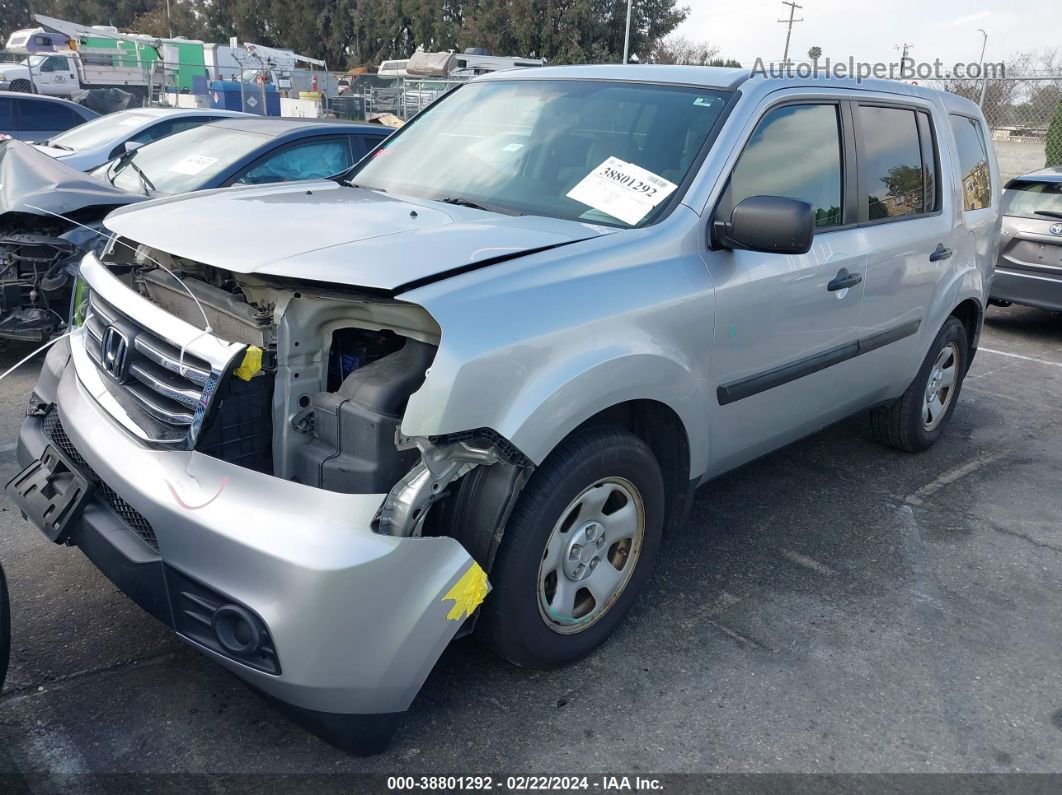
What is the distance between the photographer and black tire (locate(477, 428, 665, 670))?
2502mm

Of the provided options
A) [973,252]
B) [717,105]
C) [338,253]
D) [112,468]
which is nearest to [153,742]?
[112,468]

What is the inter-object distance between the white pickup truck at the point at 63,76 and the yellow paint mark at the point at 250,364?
23722 millimetres

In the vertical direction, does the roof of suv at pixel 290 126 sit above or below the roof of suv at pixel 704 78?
below

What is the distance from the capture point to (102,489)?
262cm

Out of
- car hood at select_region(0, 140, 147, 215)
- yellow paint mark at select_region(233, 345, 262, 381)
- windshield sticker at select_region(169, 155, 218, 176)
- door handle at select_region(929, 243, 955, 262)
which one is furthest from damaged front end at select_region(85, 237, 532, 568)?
windshield sticker at select_region(169, 155, 218, 176)

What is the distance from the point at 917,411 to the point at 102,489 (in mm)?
4018

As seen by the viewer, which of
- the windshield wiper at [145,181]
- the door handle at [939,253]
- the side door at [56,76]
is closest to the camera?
the door handle at [939,253]

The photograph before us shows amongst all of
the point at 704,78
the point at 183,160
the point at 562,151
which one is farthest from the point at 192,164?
the point at 704,78

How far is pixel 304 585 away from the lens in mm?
2107

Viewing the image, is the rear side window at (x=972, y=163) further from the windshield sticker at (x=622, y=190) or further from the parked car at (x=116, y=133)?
the parked car at (x=116, y=133)

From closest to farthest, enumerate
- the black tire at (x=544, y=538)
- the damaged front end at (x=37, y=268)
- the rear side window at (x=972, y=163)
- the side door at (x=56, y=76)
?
the black tire at (x=544, y=538) → the rear side window at (x=972, y=163) → the damaged front end at (x=37, y=268) → the side door at (x=56, y=76)

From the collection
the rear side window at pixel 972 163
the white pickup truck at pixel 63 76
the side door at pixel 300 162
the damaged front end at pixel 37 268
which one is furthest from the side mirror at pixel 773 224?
the white pickup truck at pixel 63 76

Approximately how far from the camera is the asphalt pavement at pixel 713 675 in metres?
2.54

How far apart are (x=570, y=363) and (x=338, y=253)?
0.71 meters
